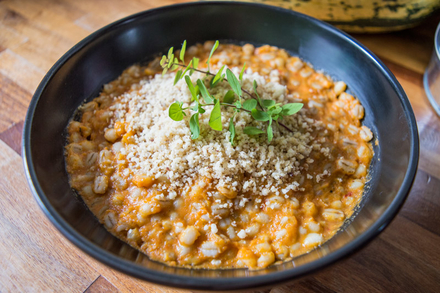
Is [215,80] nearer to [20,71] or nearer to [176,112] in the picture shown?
[176,112]

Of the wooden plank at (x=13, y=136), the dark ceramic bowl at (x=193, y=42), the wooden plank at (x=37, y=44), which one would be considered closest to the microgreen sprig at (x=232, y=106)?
the dark ceramic bowl at (x=193, y=42)

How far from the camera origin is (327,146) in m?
1.78

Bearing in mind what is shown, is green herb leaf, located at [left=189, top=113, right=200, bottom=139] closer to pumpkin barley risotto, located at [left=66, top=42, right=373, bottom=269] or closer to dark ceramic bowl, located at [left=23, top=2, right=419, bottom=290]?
pumpkin barley risotto, located at [left=66, top=42, right=373, bottom=269]

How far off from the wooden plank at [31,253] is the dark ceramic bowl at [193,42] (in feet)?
0.67

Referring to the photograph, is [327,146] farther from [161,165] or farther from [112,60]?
[112,60]

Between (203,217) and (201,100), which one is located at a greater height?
(201,100)

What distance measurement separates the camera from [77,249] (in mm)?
1482

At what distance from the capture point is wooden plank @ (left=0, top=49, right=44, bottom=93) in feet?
7.22

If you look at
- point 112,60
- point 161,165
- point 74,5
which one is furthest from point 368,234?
point 74,5

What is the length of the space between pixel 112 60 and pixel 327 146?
1.24m

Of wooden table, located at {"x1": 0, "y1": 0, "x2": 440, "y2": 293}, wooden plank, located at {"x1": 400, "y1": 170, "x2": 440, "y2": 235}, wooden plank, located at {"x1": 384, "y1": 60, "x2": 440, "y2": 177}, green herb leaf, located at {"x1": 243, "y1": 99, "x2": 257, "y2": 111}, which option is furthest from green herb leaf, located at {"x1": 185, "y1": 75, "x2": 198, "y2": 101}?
wooden plank, located at {"x1": 384, "y1": 60, "x2": 440, "y2": 177}

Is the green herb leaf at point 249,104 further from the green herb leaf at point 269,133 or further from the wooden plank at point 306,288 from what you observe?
the wooden plank at point 306,288

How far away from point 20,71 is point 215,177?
4.93 ft

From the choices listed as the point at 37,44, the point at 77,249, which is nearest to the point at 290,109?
the point at 77,249
